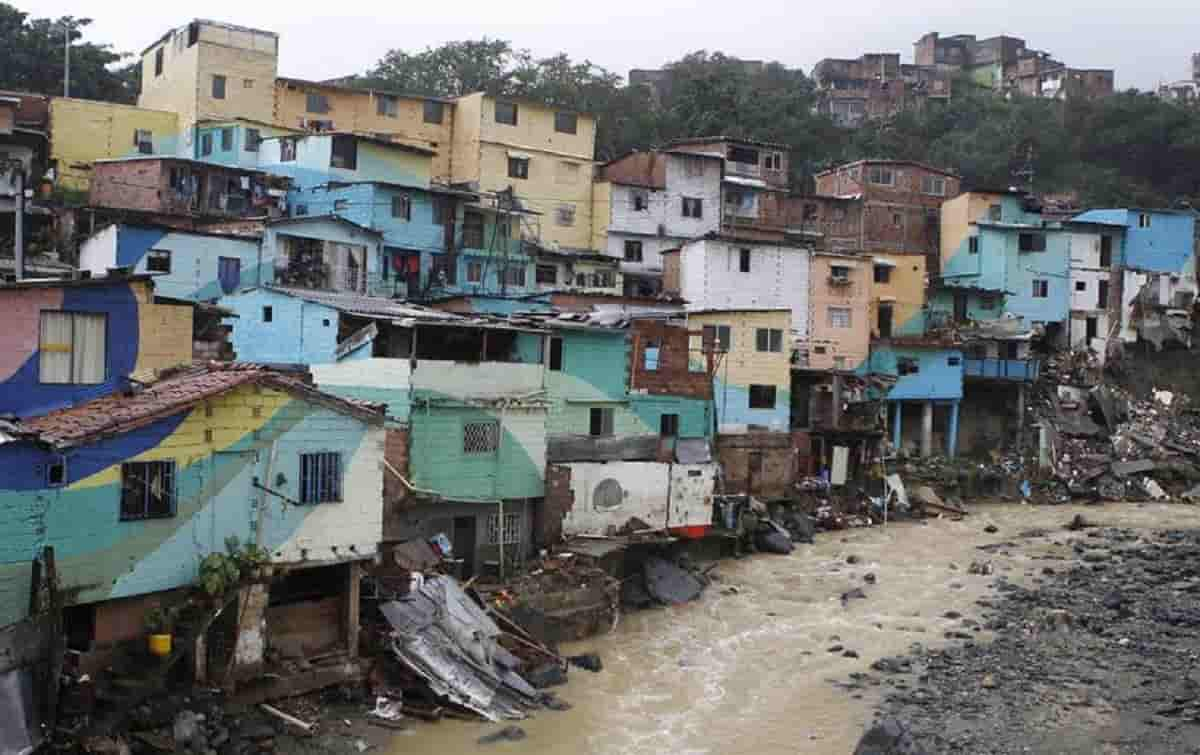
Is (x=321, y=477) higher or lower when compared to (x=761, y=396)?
lower

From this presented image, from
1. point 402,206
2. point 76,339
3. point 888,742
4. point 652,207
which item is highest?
point 652,207

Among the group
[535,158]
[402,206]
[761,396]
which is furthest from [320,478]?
[535,158]

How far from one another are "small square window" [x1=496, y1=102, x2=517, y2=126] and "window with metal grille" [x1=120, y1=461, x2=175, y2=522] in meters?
32.1

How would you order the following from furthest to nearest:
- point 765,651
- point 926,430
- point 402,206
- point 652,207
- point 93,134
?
point 652,207, point 926,430, point 93,134, point 402,206, point 765,651

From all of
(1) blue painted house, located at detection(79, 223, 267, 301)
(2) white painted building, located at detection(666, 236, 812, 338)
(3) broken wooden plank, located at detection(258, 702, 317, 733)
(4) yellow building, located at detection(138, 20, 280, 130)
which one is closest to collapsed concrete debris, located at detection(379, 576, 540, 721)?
(3) broken wooden plank, located at detection(258, 702, 317, 733)

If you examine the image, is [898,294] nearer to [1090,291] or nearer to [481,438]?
[1090,291]

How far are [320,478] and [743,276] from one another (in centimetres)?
2583

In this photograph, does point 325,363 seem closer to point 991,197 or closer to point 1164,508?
point 1164,508

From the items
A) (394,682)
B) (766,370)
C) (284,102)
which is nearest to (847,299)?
(766,370)

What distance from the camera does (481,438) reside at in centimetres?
Result: 2503

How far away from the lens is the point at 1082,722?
60.3 ft

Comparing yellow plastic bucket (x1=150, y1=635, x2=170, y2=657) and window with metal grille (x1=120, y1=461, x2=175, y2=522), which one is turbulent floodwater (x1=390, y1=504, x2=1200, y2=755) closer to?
yellow plastic bucket (x1=150, y1=635, x2=170, y2=657)

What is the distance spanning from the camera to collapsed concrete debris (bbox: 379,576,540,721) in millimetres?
18328

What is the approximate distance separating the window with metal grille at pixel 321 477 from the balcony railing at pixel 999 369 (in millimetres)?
32687
